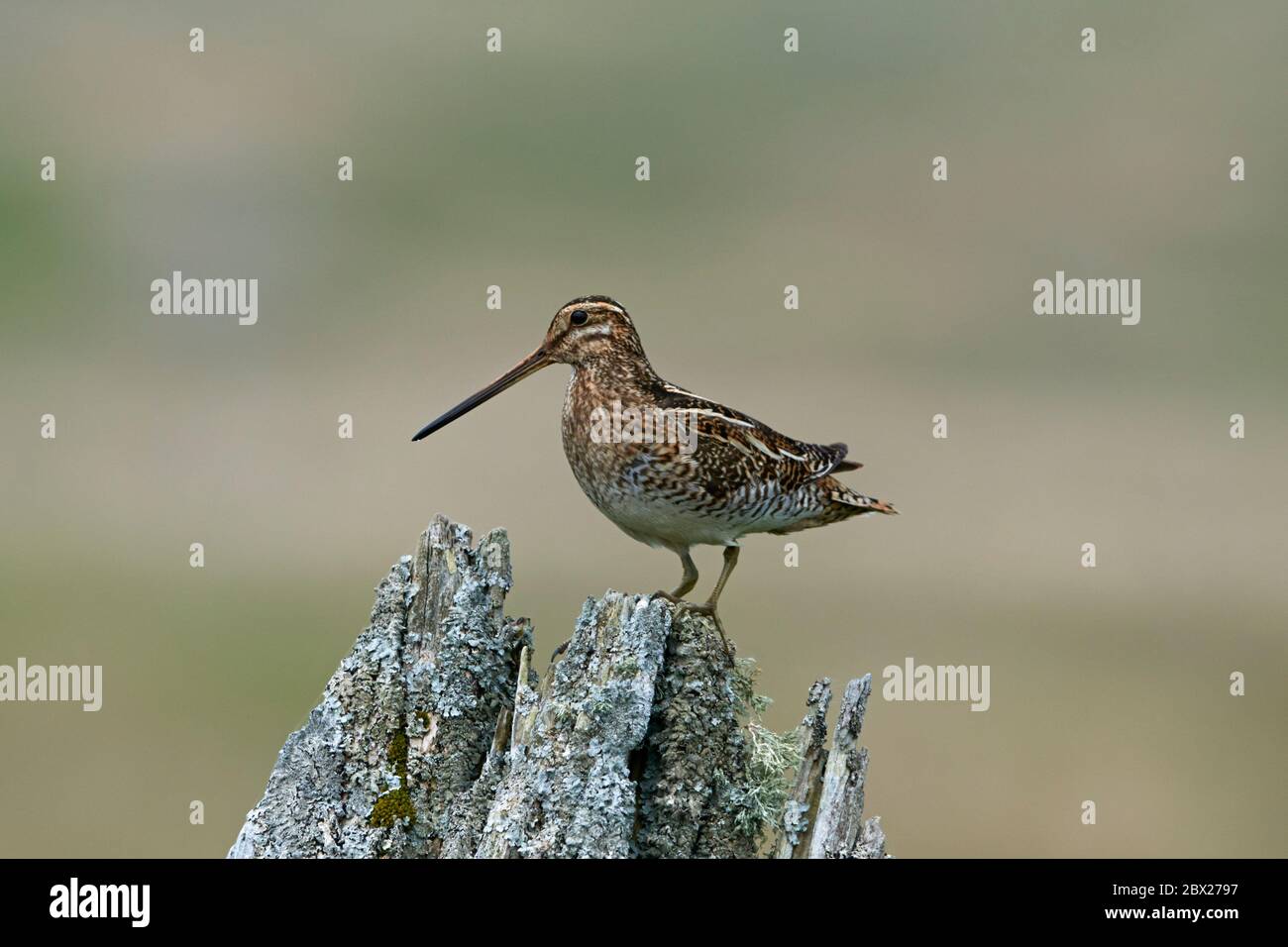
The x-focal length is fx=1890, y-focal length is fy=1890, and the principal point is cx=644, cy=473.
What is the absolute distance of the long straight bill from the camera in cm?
739

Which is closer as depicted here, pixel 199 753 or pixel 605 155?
pixel 199 753

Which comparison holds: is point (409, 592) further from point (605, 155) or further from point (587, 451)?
point (605, 155)

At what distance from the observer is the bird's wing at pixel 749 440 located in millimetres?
7496

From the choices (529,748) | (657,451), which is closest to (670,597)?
(657,451)

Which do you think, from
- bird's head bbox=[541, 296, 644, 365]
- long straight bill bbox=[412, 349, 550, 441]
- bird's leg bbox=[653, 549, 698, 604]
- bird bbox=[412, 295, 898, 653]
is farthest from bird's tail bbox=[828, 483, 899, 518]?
long straight bill bbox=[412, 349, 550, 441]

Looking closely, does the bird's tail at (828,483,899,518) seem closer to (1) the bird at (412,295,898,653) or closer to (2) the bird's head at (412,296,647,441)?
(1) the bird at (412,295,898,653)

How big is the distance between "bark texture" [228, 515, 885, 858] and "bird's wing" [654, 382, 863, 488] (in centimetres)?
194

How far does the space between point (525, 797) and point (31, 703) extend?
17314 millimetres

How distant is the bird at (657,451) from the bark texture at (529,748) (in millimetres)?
1644

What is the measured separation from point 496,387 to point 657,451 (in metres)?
0.71

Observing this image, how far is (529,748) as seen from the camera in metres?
5.21

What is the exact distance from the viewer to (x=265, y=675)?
20703 millimetres

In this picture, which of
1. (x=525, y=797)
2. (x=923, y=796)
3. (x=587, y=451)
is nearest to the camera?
(x=525, y=797)
